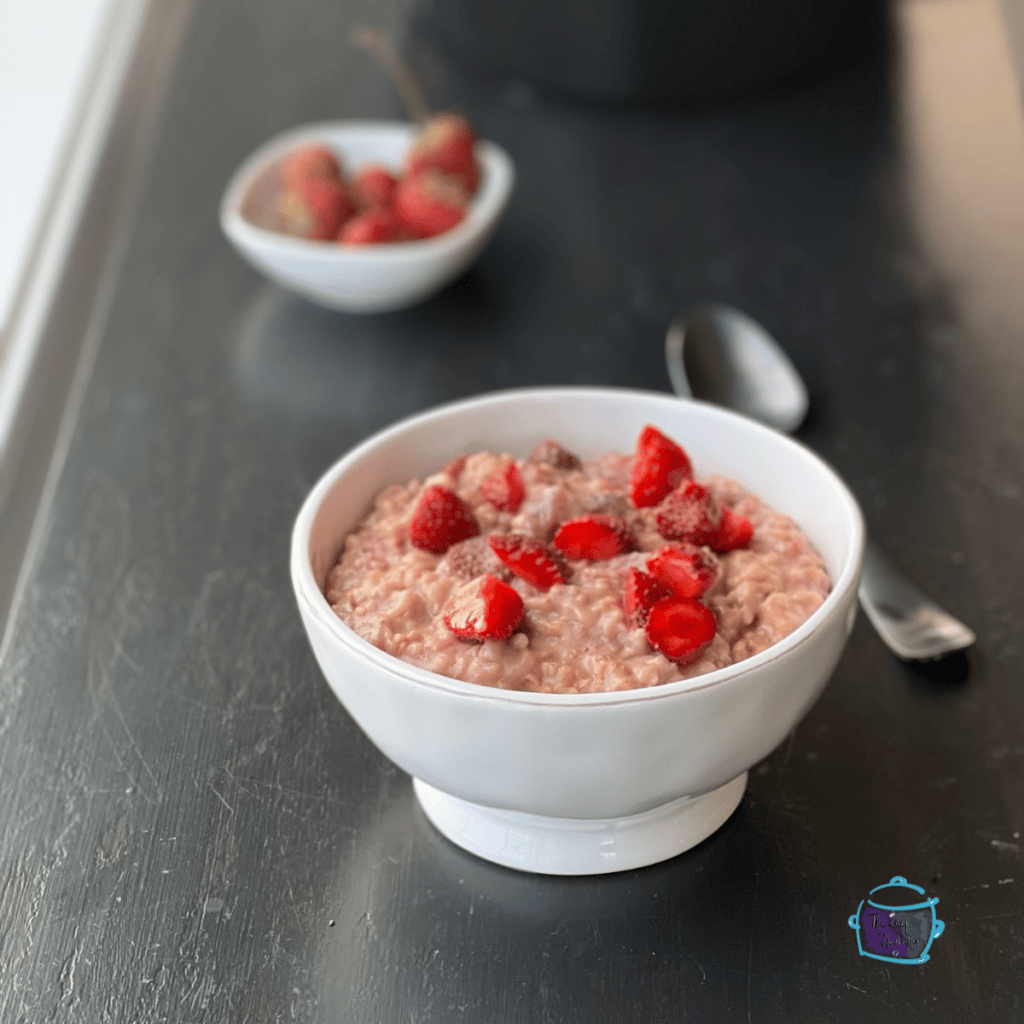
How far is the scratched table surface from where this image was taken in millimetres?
947

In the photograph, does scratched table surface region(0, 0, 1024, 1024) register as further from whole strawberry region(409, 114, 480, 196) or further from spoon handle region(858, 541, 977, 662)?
whole strawberry region(409, 114, 480, 196)

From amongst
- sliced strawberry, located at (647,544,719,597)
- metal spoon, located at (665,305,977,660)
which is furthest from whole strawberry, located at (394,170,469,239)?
sliced strawberry, located at (647,544,719,597)

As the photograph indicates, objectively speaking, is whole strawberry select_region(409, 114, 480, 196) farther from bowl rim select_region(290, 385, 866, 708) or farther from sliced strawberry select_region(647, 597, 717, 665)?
sliced strawberry select_region(647, 597, 717, 665)

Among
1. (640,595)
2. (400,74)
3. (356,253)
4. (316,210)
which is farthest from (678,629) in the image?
(400,74)

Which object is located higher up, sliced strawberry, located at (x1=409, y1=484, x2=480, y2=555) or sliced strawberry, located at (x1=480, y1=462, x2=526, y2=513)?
sliced strawberry, located at (x1=409, y1=484, x2=480, y2=555)

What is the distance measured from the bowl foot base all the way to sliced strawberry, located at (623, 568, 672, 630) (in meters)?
0.15

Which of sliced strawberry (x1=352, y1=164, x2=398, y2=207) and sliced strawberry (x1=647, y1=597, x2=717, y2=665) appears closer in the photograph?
sliced strawberry (x1=647, y1=597, x2=717, y2=665)

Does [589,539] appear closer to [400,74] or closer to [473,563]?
[473,563]

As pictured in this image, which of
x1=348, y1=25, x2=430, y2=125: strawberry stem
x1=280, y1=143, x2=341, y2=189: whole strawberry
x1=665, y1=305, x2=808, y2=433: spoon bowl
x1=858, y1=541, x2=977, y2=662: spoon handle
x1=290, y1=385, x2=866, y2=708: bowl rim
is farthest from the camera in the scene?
x1=348, y1=25, x2=430, y2=125: strawberry stem

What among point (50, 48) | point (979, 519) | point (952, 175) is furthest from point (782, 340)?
point (50, 48)

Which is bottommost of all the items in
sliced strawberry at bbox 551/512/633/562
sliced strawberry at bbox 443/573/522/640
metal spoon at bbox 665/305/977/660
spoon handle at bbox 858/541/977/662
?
metal spoon at bbox 665/305/977/660

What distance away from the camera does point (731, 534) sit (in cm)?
104

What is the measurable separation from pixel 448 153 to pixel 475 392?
1.33 ft

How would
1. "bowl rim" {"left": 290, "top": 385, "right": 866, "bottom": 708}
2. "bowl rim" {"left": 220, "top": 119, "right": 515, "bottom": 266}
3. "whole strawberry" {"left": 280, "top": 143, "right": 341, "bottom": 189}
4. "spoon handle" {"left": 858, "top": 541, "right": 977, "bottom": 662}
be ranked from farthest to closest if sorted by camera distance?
"whole strawberry" {"left": 280, "top": 143, "right": 341, "bottom": 189} → "bowl rim" {"left": 220, "top": 119, "right": 515, "bottom": 266} → "spoon handle" {"left": 858, "top": 541, "right": 977, "bottom": 662} → "bowl rim" {"left": 290, "top": 385, "right": 866, "bottom": 708}
